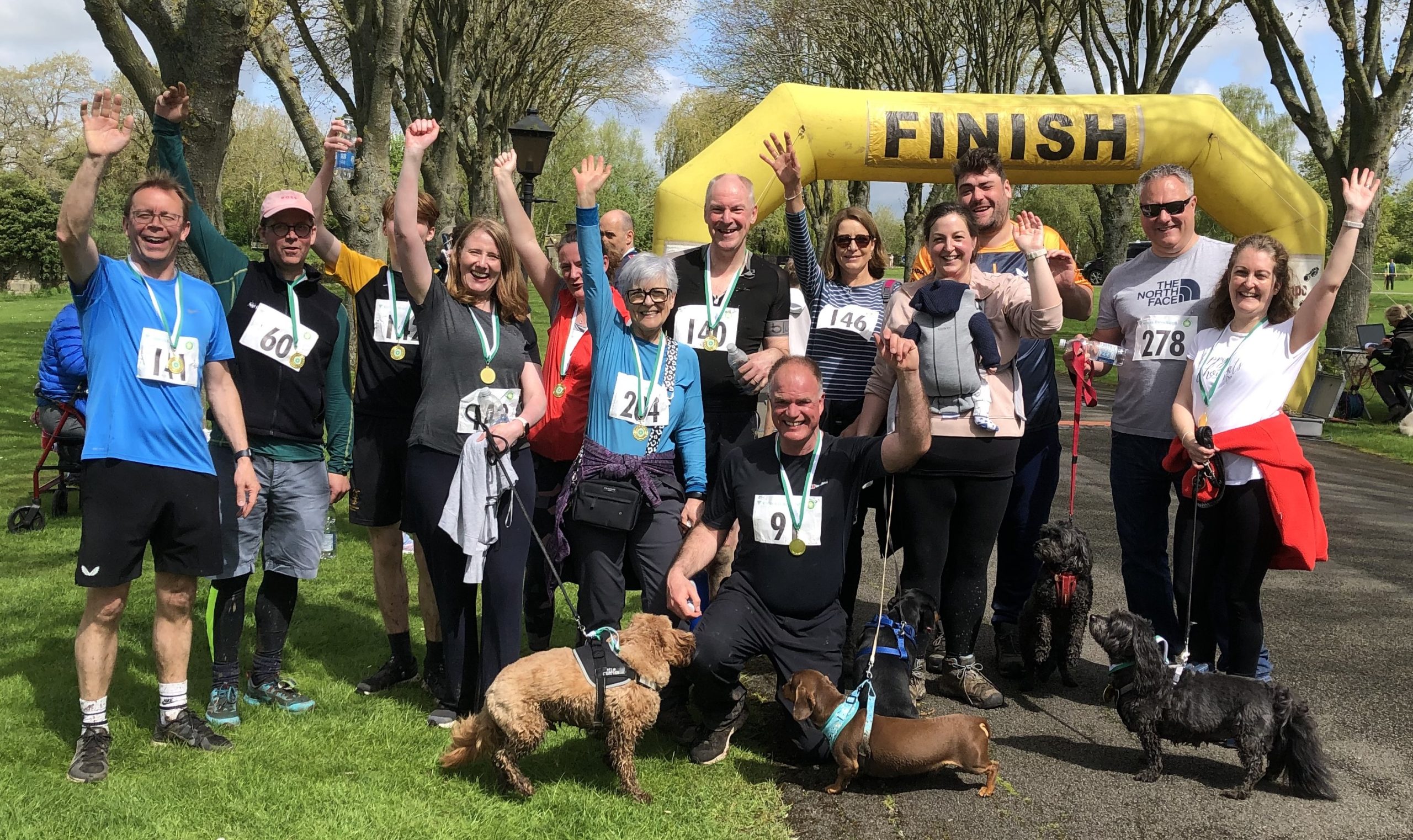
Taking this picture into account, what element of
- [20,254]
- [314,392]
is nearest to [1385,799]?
[314,392]

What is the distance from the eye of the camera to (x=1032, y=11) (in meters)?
22.1

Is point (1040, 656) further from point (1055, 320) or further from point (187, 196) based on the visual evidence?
point (187, 196)

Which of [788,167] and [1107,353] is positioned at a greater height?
[788,167]

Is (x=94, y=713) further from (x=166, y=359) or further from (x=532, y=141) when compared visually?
(x=532, y=141)

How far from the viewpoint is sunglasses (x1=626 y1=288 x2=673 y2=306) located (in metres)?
4.18

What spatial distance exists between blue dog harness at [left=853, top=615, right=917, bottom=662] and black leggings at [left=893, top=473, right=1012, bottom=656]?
378 mm

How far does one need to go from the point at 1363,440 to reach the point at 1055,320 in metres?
11.7

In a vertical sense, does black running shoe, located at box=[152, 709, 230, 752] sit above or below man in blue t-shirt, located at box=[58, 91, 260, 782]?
below

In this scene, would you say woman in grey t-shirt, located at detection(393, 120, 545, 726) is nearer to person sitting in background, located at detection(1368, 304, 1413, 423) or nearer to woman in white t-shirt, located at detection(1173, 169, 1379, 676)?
woman in white t-shirt, located at detection(1173, 169, 1379, 676)

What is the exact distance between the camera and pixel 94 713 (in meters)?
3.87

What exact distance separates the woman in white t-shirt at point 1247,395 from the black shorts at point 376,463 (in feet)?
11.2

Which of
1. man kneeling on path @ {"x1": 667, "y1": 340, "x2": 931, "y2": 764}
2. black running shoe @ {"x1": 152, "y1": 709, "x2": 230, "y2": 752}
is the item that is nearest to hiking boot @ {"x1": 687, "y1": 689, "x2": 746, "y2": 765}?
man kneeling on path @ {"x1": 667, "y1": 340, "x2": 931, "y2": 764}

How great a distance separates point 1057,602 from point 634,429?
2.15 metres

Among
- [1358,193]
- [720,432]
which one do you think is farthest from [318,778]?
[1358,193]
